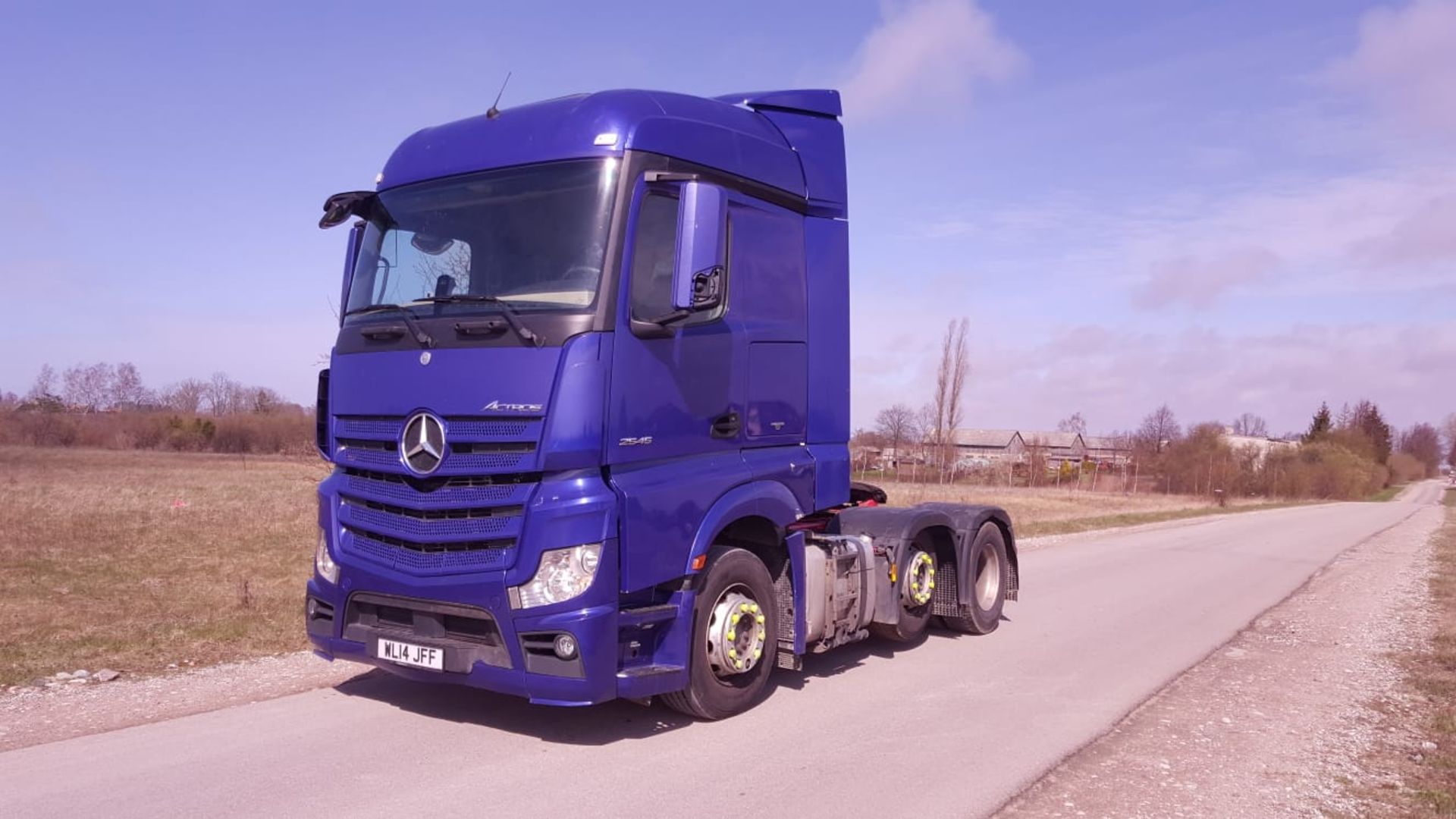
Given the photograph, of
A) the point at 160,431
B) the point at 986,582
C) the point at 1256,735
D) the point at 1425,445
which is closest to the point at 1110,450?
the point at 160,431

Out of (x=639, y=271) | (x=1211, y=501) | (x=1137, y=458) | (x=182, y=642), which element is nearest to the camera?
(x=639, y=271)

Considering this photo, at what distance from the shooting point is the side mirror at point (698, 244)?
5.39 meters

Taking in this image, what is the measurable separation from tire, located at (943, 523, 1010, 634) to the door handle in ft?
12.1

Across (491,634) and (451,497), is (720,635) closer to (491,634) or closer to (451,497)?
(491,634)

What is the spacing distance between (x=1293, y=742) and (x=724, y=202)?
4.70 meters

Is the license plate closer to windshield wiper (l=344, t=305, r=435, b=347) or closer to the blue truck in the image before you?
the blue truck

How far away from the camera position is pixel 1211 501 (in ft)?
170

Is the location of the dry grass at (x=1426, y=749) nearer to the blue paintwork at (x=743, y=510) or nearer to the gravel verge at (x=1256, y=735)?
the gravel verge at (x=1256, y=735)

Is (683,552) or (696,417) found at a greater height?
(696,417)

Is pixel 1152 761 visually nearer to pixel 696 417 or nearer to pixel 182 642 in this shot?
pixel 696 417

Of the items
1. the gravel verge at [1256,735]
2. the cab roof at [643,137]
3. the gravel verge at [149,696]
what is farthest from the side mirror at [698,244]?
the gravel verge at [149,696]

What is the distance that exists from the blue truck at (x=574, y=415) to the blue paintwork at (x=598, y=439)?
0.01 m

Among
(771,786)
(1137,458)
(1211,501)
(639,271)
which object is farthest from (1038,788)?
(1137,458)

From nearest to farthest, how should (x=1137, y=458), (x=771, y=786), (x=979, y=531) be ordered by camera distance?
1. (x=771, y=786)
2. (x=979, y=531)
3. (x=1137, y=458)
